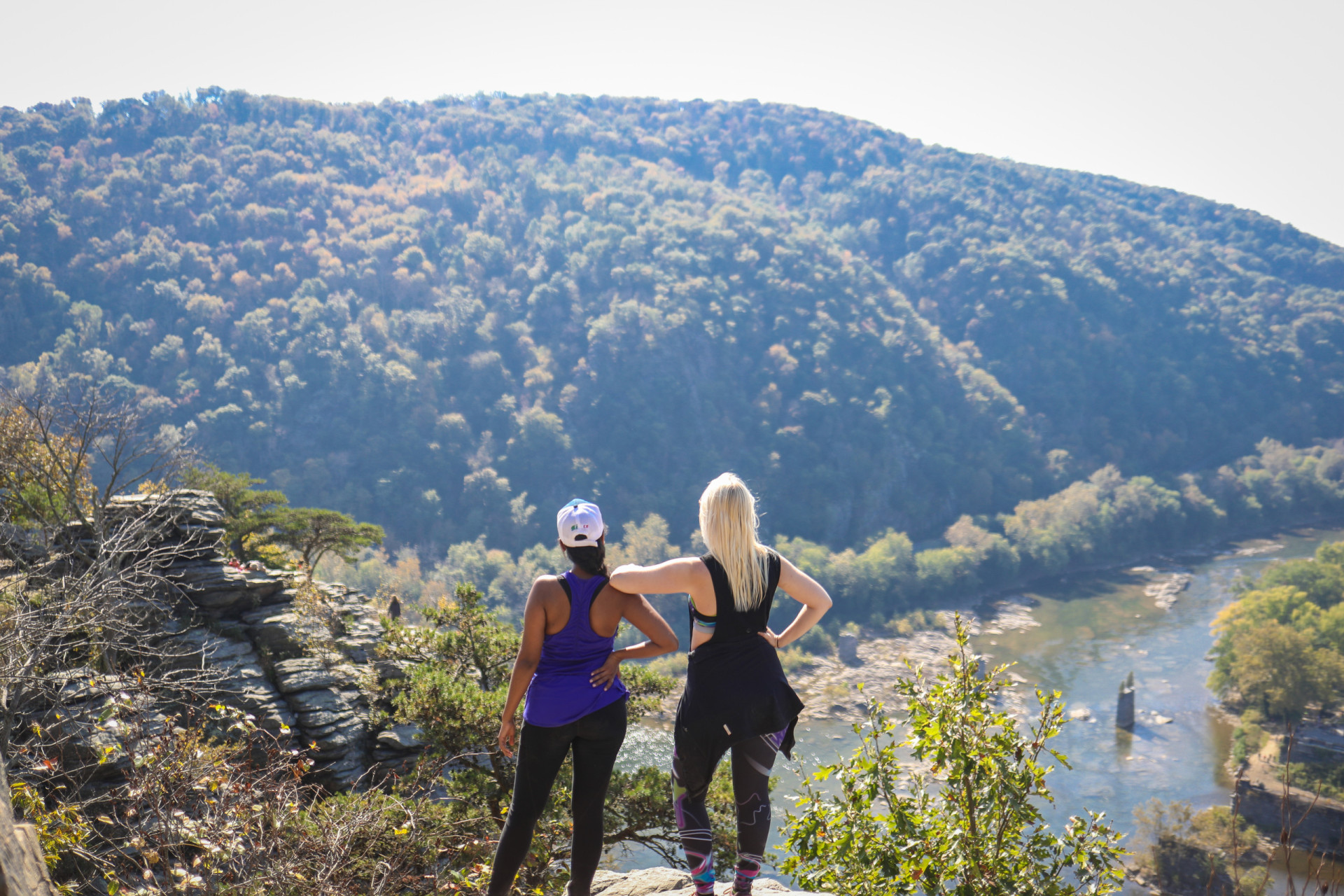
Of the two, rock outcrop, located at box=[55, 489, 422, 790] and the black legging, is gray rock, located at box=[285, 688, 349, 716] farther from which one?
the black legging

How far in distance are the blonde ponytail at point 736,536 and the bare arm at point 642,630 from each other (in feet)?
1.10

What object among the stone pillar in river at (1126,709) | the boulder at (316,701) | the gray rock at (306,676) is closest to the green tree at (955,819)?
the boulder at (316,701)

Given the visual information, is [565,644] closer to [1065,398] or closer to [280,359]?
[280,359]

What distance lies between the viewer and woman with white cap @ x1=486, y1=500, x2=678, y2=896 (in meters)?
2.84

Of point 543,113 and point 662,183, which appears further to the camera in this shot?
point 543,113

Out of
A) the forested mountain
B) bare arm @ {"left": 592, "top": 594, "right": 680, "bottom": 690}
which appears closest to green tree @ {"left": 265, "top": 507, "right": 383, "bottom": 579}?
bare arm @ {"left": 592, "top": 594, "right": 680, "bottom": 690}

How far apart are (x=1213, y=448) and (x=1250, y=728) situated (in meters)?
60.8

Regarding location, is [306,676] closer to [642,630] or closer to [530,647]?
[530,647]

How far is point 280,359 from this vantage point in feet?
237

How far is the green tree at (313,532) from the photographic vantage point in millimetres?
14938

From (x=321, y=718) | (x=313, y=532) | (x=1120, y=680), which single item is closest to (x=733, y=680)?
(x=321, y=718)

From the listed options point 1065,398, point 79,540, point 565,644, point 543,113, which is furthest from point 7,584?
point 543,113

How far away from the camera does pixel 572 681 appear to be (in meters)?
2.84

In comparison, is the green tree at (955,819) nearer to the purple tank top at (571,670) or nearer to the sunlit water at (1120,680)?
the purple tank top at (571,670)
